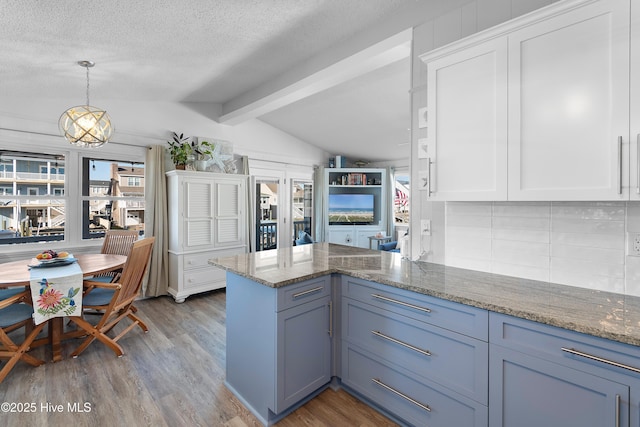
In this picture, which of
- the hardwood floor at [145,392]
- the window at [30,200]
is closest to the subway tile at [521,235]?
the hardwood floor at [145,392]

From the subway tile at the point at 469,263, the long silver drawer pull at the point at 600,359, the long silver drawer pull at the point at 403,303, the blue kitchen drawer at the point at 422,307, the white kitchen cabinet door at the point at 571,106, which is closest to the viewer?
the long silver drawer pull at the point at 600,359

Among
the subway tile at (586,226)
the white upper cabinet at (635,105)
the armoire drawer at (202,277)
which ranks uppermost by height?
the white upper cabinet at (635,105)

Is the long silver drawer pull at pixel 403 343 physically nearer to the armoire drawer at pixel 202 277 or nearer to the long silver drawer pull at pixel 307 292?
the long silver drawer pull at pixel 307 292

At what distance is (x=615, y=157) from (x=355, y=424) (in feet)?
6.14

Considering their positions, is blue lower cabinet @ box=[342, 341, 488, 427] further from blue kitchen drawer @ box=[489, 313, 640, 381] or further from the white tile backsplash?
the white tile backsplash

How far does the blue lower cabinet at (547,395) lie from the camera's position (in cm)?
110

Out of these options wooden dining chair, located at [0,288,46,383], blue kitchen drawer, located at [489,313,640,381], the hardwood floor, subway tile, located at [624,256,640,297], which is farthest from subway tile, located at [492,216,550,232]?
wooden dining chair, located at [0,288,46,383]

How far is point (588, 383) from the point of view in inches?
44.7

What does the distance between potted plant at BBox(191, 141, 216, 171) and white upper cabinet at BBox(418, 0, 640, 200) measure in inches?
129

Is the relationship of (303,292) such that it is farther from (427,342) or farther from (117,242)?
(117,242)

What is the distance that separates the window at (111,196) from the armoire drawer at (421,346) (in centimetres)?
353

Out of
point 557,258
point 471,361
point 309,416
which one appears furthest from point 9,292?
point 557,258

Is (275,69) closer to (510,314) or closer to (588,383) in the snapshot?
(510,314)

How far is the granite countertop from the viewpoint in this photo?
1170 mm
